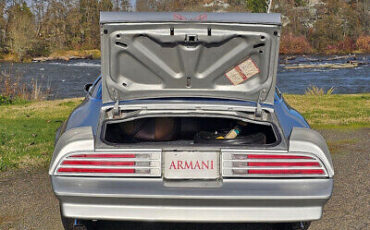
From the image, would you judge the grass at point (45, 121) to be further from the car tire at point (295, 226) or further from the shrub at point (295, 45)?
the shrub at point (295, 45)

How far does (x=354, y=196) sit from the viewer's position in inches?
190

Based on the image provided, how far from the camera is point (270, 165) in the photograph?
3.11 metres

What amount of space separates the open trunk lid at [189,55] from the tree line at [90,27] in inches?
1942

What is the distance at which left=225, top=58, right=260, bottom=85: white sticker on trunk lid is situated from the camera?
12.9 ft

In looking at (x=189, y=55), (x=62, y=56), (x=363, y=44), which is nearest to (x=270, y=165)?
(x=189, y=55)

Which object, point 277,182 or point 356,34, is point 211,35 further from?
point 356,34

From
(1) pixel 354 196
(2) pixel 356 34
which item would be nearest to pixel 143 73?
(1) pixel 354 196

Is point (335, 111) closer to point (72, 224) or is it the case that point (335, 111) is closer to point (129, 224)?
point (129, 224)

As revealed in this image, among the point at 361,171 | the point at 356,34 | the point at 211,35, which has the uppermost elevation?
the point at 211,35

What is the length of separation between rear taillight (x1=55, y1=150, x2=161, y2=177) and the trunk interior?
28.9 inches

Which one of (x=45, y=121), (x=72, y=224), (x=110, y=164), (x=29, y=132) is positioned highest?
(x=110, y=164)

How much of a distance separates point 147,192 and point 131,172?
0.16 m

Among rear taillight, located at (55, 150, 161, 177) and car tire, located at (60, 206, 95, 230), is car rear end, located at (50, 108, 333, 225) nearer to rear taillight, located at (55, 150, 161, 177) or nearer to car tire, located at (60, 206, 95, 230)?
rear taillight, located at (55, 150, 161, 177)

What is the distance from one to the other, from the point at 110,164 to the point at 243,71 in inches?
55.3
